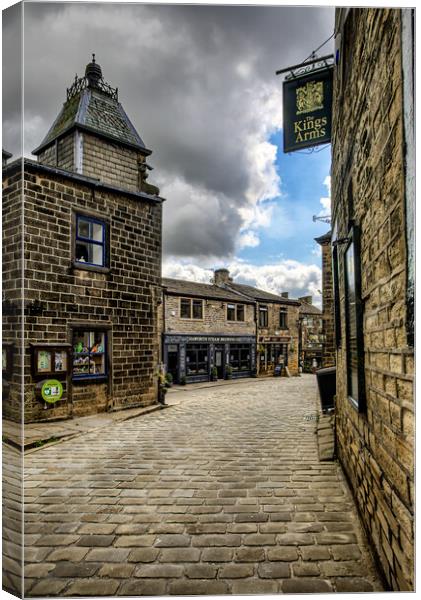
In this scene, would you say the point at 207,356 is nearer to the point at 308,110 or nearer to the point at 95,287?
the point at 95,287

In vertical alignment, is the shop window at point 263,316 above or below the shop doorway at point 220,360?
above

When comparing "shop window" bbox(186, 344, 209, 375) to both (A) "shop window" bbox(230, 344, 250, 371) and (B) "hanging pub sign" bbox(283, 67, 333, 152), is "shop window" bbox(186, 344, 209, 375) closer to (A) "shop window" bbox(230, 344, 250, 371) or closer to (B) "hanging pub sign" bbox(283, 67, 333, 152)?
(A) "shop window" bbox(230, 344, 250, 371)

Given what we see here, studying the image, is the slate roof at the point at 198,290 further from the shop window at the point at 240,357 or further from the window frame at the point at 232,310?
the shop window at the point at 240,357

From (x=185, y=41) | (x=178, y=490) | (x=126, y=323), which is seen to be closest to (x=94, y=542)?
(x=178, y=490)

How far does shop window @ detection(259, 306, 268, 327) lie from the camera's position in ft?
80.5

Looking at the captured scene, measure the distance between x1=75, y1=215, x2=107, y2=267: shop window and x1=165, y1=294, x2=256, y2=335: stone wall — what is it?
9.10m

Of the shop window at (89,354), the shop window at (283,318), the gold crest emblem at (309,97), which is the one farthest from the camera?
the shop window at (283,318)

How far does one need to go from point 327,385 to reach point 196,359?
12.2m

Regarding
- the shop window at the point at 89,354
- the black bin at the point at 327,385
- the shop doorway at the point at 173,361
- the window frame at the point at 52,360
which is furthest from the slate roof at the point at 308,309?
the window frame at the point at 52,360

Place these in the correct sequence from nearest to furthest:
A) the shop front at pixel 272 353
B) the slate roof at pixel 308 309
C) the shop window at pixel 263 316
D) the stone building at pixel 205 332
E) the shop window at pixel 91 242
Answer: the shop window at pixel 91 242 < the stone building at pixel 205 332 < the shop front at pixel 272 353 < the shop window at pixel 263 316 < the slate roof at pixel 308 309

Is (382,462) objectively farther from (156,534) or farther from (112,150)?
(112,150)

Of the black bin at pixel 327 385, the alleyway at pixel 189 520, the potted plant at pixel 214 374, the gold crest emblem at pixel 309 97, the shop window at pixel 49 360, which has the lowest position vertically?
the potted plant at pixel 214 374

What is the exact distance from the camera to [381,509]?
2494 mm

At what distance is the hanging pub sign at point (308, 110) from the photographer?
212 inches
